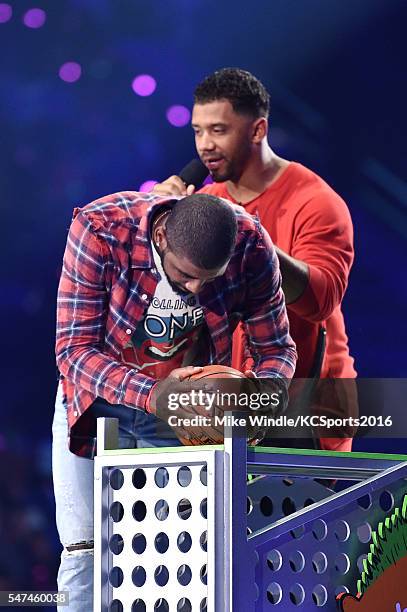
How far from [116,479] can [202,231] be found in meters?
0.66

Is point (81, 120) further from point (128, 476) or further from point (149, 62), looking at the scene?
point (128, 476)

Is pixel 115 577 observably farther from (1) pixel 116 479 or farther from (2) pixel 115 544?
(1) pixel 116 479

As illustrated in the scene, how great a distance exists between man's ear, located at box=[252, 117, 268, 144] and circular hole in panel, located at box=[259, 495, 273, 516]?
126 centimetres

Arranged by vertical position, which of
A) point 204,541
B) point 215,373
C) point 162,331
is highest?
point 162,331

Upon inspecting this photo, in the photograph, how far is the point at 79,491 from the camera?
8.30ft

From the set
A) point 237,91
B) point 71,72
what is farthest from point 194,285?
point 71,72

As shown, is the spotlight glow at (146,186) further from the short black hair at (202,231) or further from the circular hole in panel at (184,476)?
the circular hole in panel at (184,476)

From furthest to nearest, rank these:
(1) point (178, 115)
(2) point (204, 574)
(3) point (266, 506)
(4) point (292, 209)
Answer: (1) point (178, 115), (4) point (292, 209), (3) point (266, 506), (2) point (204, 574)

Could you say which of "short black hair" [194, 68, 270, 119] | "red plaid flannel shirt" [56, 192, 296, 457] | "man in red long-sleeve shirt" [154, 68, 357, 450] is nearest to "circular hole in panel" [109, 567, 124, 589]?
"red plaid flannel shirt" [56, 192, 296, 457]

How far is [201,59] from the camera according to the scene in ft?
11.1

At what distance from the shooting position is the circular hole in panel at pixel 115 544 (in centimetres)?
198

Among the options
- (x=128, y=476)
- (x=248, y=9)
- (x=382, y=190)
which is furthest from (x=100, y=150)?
(x=128, y=476)

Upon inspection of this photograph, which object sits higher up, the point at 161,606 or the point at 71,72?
the point at 71,72

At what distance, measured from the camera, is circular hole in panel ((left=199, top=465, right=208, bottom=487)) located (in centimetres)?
188
